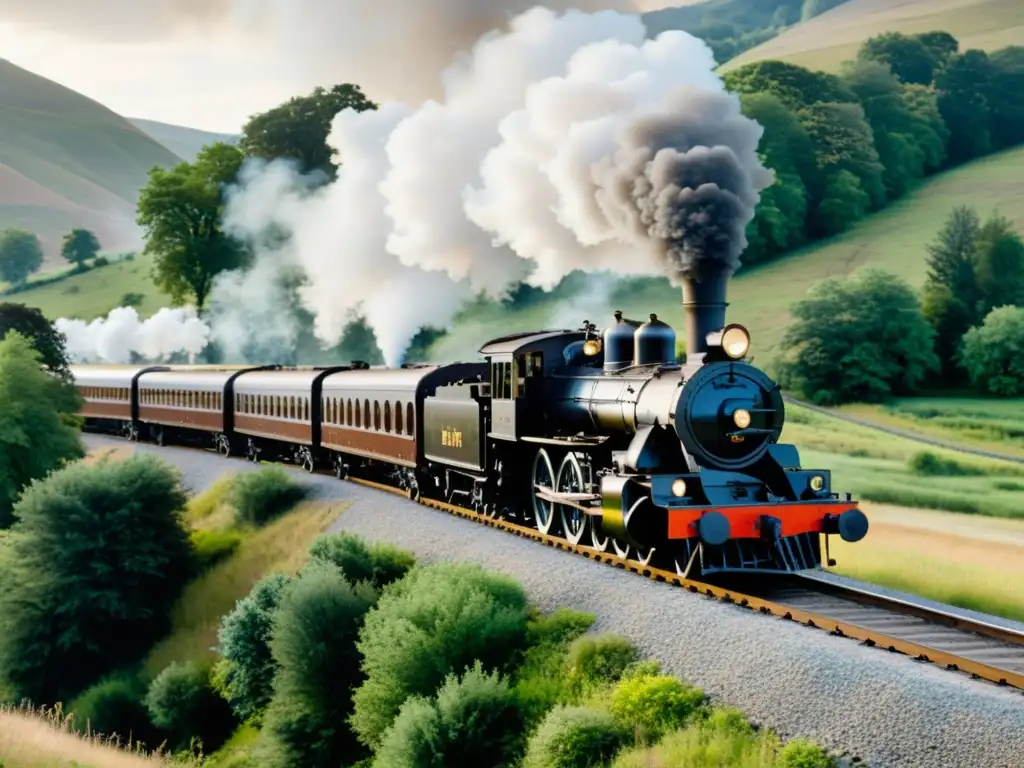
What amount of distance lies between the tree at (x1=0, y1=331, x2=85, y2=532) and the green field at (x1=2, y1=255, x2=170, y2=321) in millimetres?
57274

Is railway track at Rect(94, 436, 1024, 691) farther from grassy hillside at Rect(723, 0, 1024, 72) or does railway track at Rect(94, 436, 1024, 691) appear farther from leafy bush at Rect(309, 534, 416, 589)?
grassy hillside at Rect(723, 0, 1024, 72)

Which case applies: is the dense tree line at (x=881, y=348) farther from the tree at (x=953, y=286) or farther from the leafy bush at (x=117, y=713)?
the leafy bush at (x=117, y=713)

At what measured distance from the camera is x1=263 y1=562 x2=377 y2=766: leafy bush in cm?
1494

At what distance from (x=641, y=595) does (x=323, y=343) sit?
167ft

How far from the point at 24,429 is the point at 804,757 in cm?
2659

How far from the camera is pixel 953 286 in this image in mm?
44500

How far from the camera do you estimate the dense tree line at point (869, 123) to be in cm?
5966

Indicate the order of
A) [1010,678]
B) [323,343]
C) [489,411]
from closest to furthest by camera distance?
[1010,678] < [489,411] < [323,343]

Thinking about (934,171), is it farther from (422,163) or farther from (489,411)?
(489,411)

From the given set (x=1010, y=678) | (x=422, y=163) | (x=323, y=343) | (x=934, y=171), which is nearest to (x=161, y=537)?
(x=422, y=163)

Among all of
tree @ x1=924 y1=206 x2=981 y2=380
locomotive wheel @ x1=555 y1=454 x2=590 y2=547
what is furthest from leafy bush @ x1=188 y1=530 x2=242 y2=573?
tree @ x1=924 y1=206 x2=981 y2=380

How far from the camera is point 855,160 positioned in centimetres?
6294

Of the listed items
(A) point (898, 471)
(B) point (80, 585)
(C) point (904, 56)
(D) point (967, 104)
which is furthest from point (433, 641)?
(C) point (904, 56)

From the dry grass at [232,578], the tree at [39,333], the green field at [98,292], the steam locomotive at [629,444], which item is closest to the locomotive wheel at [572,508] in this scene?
the steam locomotive at [629,444]
